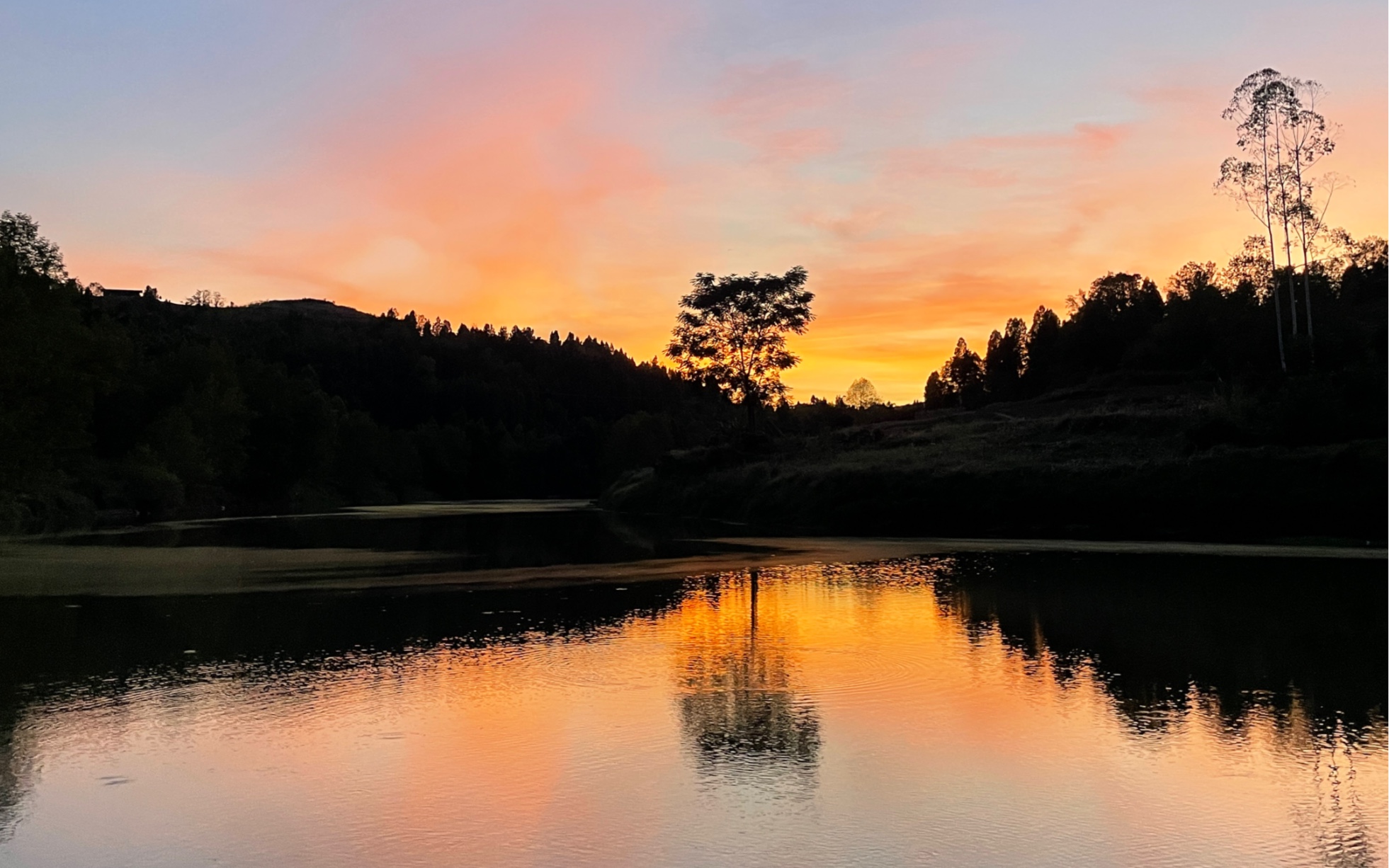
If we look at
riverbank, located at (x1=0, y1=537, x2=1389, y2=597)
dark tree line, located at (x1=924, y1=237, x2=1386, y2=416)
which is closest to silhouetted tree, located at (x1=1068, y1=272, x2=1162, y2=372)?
dark tree line, located at (x1=924, y1=237, x2=1386, y2=416)

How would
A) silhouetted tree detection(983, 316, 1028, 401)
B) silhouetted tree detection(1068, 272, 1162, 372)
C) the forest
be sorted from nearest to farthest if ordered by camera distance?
the forest < silhouetted tree detection(1068, 272, 1162, 372) < silhouetted tree detection(983, 316, 1028, 401)

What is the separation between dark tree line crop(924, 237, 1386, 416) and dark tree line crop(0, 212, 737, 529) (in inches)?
1281

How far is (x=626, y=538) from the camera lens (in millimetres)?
47719

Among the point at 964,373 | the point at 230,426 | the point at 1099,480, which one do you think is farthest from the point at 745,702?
the point at 964,373

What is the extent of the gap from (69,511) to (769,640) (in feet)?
186

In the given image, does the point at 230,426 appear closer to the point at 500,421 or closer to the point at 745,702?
the point at 500,421

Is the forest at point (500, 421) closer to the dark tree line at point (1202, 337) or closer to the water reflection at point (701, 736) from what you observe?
the dark tree line at point (1202, 337)

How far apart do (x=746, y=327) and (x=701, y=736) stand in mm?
74732

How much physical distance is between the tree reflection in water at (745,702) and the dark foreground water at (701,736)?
0.06 meters

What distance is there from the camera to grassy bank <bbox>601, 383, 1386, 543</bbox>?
125 ft

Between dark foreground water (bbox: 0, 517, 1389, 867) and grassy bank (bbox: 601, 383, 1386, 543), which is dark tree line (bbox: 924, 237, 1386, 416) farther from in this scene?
dark foreground water (bbox: 0, 517, 1389, 867)

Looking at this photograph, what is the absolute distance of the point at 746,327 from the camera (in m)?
85.5

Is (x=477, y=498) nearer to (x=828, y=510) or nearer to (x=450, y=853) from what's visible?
(x=828, y=510)

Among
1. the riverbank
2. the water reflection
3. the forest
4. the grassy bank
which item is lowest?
the water reflection
